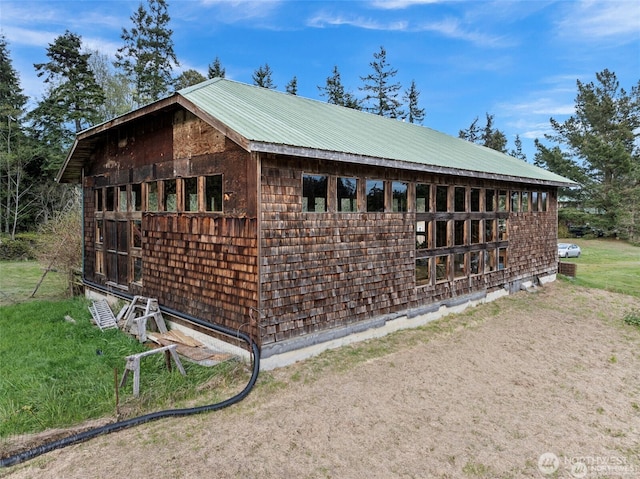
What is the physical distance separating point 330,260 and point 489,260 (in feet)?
20.1

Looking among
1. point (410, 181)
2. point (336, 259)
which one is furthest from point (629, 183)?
point (336, 259)

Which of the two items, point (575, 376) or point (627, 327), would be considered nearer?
point (575, 376)

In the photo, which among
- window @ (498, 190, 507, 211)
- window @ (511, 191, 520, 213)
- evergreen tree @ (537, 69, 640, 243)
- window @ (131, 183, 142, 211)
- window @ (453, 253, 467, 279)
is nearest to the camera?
window @ (131, 183, 142, 211)

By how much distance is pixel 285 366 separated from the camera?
6.43 metres

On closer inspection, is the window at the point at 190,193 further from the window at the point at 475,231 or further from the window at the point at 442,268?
the window at the point at 475,231

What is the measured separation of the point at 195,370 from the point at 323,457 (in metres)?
2.82

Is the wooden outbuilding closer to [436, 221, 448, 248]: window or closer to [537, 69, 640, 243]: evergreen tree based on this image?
[436, 221, 448, 248]: window

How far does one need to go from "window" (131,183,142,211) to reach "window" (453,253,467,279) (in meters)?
7.36

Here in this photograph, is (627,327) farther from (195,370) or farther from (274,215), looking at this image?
(195,370)

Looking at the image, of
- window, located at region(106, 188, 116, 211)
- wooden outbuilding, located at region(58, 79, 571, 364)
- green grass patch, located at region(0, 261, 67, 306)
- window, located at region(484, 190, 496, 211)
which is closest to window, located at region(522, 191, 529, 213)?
wooden outbuilding, located at region(58, 79, 571, 364)

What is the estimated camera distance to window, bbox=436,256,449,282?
9.45 m

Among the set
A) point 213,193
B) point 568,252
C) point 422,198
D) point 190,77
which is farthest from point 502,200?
point 190,77

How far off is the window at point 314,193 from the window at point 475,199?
16.9ft

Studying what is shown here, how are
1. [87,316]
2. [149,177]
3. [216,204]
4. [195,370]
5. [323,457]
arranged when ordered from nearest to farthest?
[323,457]
[195,370]
[216,204]
[149,177]
[87,316]
